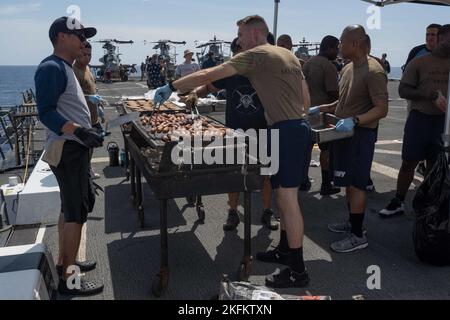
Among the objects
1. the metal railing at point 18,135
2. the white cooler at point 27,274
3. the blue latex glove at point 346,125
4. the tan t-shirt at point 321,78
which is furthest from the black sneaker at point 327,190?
the metal railing at point 18,135

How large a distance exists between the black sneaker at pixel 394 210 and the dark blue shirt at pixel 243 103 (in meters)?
1.85

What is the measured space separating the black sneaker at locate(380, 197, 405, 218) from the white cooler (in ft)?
12.0

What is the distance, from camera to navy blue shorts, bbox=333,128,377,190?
3.93 meters

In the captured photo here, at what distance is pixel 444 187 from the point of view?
3.52 m

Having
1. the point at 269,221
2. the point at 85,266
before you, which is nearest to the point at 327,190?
the point at 269,221

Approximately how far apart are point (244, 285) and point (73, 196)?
1.49 metres

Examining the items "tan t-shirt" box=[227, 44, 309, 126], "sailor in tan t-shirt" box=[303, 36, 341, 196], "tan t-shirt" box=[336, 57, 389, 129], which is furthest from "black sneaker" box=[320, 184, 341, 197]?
"tan t-shirt" box=[227, 44, 309, 126]

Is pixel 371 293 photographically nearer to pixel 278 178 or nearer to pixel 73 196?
pixel 278 178

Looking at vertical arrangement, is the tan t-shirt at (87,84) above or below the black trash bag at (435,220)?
above

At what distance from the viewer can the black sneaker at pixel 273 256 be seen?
3852 mm

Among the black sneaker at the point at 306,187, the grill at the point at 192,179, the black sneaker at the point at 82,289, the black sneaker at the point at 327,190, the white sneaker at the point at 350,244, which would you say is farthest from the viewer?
the black sneaker at the point at 306,187

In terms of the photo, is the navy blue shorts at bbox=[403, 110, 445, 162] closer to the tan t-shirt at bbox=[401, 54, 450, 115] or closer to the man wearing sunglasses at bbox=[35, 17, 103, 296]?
the tan t-shirt at bbox=[401, 54, 450, 115]

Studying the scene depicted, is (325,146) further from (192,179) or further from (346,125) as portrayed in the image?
(192,179)

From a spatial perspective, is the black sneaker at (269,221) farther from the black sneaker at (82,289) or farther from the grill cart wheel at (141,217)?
the black sneaker at (82,289)
